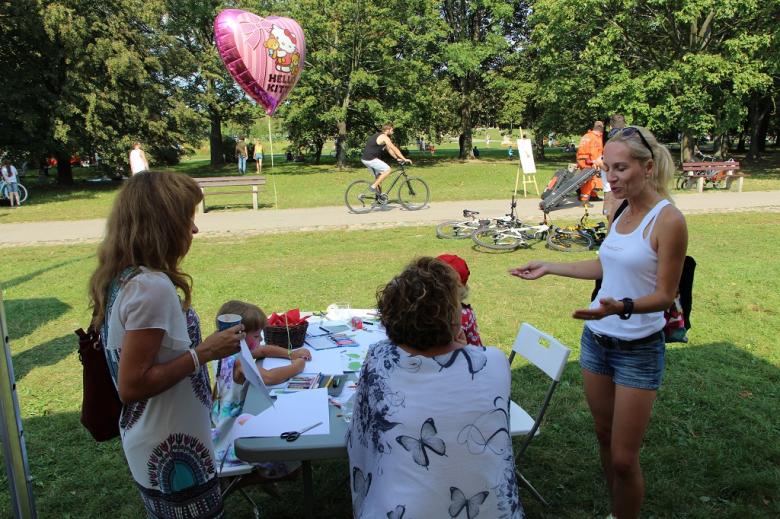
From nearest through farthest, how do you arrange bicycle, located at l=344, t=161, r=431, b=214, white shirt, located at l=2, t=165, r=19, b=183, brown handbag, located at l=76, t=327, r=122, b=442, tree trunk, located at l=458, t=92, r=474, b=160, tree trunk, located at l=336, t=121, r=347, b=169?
brown handbag, located at l=76, t=327, r=122, b=442 < bicycle, located at l=344, t=161, r=431, b=214 < white shirt, located at l=2, t=165, r=19, b=183 < tree trunk, located at l=336, t=121, r=347, b=169 < tree trunk, located at l=458, t=92, r=474, b=160

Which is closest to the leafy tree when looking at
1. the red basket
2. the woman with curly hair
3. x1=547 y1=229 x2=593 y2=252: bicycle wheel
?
x1=547 y1=229 x2=593 y2=252: bicycle wheel

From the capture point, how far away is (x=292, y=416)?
7.78 feet

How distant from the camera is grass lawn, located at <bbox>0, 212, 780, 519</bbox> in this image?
10.4 feet

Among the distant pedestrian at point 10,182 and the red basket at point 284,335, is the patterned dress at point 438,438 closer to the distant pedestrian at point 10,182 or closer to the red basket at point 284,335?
the red basket at point 284,335

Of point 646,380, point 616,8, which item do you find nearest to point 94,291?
point 646,380

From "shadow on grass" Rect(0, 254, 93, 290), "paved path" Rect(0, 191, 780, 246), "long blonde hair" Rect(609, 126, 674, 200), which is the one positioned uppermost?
"long blonde hair" Rect(609, 126, 674, 200)

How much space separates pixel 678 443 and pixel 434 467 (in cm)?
258

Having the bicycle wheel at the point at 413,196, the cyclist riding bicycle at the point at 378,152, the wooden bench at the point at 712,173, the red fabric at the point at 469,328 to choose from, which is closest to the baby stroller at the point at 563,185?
the bicycle wheel at the point at 413,196

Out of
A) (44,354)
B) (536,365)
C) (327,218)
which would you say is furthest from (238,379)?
(327,218)

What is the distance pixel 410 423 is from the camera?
1732mm

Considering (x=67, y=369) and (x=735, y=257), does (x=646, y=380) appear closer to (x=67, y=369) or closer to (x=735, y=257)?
(x=67, y=369)

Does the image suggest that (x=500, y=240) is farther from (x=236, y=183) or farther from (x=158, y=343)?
(x=236, y=183)

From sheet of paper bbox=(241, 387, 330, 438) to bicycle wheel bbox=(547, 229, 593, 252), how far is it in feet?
21.5

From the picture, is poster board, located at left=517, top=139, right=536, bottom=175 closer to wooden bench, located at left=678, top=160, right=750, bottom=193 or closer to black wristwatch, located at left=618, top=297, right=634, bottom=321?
wooden bench, located at left=678, top=160, right=750, bottom=193
